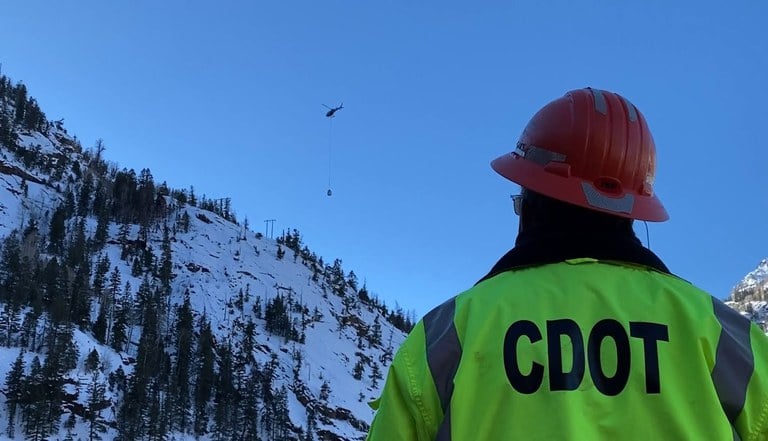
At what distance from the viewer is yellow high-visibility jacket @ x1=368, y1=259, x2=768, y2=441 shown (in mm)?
1736

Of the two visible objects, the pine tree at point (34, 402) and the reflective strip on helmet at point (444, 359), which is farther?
the pine tree at point (34, 402)

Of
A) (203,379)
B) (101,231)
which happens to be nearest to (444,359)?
(203,379)

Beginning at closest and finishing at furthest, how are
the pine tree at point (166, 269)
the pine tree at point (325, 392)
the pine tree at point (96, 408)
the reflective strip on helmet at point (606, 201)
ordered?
the reflective strip on helmet at point (606, 201), the pine tree at point (96, 408), the pine tree at point (325, 392), the pine tree at point (166, 269)

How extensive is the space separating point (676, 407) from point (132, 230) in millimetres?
130647

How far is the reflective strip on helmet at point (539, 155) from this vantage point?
2270 millimetres

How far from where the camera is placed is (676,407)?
5.67 ft

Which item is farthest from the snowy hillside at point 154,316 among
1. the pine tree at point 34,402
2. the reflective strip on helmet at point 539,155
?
the reflective strip on helmet at point 539,155

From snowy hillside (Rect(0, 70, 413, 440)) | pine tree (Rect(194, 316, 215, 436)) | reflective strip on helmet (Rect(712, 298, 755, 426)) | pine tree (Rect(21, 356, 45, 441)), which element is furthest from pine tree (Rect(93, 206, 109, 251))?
reflective strip on helmet (Rect(712, 298, 755, 426))

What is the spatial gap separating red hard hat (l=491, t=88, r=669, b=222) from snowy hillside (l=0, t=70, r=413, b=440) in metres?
79.9

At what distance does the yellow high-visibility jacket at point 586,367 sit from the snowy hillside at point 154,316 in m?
79.9

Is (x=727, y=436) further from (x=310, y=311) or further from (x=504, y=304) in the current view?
(x=310, y=311)

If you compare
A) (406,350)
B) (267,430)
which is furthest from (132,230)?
(406,350)

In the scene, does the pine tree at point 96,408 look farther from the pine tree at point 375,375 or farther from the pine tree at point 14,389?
the pine tree at point 375,375

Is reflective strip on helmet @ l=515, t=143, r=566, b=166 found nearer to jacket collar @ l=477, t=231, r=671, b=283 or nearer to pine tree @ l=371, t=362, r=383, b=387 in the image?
jacket collar @ l=477, t=231, r=671, b=283
